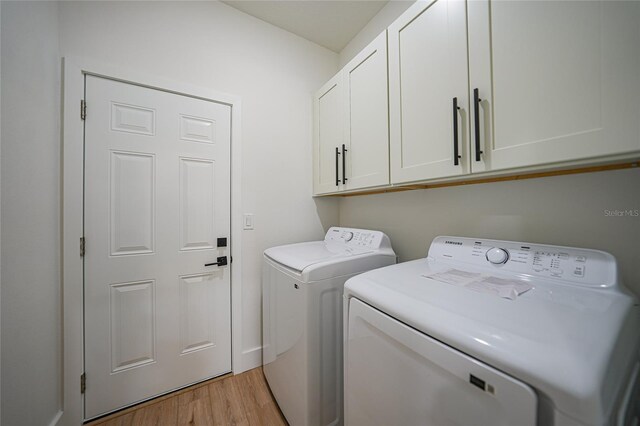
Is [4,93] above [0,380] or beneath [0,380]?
above

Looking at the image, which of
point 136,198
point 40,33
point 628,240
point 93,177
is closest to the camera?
point 628,240

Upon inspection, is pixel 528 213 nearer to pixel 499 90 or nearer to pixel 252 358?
pixel 499 90

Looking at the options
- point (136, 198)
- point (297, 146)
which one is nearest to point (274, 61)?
point (297, 146)

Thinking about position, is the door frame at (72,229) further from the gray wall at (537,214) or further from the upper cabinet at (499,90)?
the gray wall at (537,214)

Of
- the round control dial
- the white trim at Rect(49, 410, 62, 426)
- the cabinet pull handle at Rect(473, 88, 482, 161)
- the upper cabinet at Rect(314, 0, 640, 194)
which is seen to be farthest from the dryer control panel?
the white trim at Rect(49, 410, 62, 426)

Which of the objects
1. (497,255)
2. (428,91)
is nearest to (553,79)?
(428,91)

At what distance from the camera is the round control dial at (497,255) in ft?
3.17

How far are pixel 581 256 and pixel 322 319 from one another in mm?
1056

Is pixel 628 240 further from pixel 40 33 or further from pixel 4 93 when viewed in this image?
pixel 40 33

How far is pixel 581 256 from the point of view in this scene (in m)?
0.82

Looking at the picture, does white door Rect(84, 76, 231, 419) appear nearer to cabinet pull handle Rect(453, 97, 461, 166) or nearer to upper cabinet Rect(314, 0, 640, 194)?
upper cabinet Rect(314, 0, 640, 194)

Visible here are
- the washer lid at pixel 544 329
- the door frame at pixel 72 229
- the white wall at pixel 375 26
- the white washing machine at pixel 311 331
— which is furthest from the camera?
the white wall at pixel 375 26

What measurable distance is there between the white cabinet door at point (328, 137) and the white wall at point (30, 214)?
159cm

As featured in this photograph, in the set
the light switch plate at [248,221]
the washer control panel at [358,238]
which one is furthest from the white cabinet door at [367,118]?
the light switch plate at [248,221]
